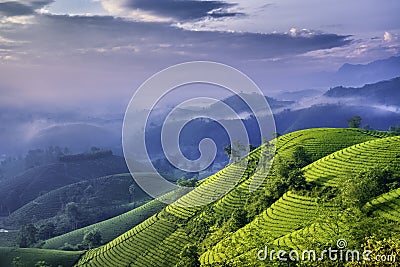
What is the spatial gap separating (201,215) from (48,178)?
106 meters

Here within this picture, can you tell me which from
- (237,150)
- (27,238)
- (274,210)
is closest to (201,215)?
(274,210)

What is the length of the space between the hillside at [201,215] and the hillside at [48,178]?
88.2 m

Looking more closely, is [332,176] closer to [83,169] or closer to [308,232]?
[308,232]

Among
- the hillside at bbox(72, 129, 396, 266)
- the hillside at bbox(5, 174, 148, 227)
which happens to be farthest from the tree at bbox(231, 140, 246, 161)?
the hillside at bbox(5, 174, 148, 227)

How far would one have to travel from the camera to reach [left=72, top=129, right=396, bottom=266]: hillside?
39219mm

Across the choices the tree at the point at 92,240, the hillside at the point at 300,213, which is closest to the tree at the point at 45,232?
the tree at the point at 92,240

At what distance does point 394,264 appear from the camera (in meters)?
14.5

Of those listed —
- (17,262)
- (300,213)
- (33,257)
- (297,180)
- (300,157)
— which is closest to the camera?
(300,213)

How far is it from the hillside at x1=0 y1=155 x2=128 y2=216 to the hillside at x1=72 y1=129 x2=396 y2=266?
8816 cm

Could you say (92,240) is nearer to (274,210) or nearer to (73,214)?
(73,214)

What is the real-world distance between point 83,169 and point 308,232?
128 metres

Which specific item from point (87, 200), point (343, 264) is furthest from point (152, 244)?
point (87, 200)

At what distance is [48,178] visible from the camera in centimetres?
13675

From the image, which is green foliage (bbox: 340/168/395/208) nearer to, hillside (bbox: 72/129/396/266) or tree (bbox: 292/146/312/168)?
hillside (bbox: 72/129/396/266)
